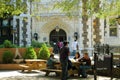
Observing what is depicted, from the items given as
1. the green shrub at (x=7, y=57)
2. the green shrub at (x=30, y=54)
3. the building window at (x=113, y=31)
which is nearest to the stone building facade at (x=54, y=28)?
the building window at (x=113, y=31)

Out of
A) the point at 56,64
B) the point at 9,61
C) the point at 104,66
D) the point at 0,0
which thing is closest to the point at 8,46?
the point at 9,61

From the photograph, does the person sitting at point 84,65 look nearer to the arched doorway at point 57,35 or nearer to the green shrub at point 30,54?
the green shrub at point 30,54

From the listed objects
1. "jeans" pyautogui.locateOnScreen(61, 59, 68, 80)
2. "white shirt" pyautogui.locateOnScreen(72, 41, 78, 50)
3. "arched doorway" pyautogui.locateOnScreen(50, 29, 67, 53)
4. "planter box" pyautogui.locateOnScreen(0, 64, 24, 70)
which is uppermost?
"arched doorway" pyautogui.locateOnScreen(50, 29, 67, 53)

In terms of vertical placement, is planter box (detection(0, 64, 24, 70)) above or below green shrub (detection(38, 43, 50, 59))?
below

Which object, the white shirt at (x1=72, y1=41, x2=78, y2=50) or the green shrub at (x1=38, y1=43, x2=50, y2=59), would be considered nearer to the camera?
the green shrub at (x1=38, y1=43, x2=50, y2=59)

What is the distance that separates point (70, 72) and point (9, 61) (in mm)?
6368

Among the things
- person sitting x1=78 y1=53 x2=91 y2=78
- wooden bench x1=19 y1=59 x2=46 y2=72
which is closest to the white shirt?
wooden bench x1=19 y1=59 x2=46 y2=72

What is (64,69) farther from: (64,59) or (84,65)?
(84,65)

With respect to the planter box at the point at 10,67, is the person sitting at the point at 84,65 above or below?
above

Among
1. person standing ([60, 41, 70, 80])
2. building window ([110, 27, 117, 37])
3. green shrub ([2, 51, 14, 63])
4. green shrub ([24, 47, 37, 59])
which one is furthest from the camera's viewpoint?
building window ([110, 27, 117, 37])

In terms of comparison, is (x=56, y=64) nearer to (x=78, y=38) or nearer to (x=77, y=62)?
(x=77, y=62)

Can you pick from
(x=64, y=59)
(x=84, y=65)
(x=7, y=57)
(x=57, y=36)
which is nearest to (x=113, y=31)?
(x=57, y=36)

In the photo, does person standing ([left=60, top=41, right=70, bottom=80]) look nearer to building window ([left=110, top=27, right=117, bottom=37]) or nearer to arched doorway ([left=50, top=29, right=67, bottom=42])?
building window ([left=110, top=27, right=117, bottom=37])

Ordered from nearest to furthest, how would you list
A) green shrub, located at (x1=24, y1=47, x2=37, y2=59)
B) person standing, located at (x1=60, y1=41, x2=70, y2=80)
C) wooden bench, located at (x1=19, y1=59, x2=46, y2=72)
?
person standing, located at (x1=60, y1=41, x2=70, y2=80)
wooden bench, located at (x1=19, y1=59, x2=46, y2=72)
green shrub, located at (x1=24, y1=47, x2=37, y2=59)
